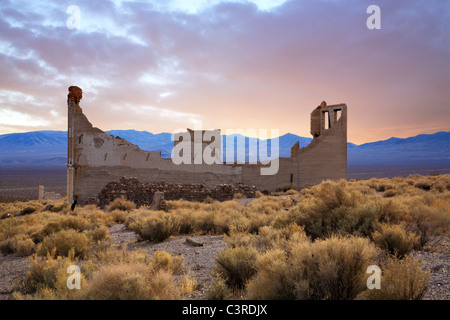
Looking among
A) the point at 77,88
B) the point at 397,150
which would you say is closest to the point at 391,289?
the point at 77,88

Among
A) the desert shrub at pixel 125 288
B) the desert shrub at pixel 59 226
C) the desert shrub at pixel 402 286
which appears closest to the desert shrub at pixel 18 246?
the desert shrub at pixel 59 226

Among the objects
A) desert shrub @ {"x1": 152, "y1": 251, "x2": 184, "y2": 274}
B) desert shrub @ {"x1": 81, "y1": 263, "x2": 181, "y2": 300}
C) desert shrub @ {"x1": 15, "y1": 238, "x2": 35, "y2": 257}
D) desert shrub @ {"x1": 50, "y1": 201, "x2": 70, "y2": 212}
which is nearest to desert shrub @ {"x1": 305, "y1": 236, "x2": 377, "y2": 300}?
desert shrub @ {"x1": 81, "y1": 263, "x2": 181, "y2": 300}

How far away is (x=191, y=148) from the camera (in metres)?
18.7

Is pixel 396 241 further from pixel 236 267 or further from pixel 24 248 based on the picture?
pixel 24 248

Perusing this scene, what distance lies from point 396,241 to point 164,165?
598 inches

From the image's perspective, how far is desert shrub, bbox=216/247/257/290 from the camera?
4.12 meters

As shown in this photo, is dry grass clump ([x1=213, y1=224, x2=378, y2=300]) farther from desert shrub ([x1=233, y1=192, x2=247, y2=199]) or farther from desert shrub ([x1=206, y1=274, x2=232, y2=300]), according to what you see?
desert shrub ([x1=233, y1=192, x2=247, y2=199])

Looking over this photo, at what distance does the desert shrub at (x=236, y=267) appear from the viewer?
4.12 meters

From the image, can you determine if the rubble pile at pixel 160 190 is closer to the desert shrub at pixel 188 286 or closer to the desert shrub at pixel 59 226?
the desert shrub at pixel 59 226

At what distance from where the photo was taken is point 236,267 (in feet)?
13.7

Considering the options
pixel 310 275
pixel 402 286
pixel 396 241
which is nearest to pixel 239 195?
pixel 396 241

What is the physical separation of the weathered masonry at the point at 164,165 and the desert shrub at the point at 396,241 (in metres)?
14.6

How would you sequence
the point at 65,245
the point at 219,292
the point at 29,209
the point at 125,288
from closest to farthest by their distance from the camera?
the point at 125,288
the point at 219,292
the point at 65,245
the point at 29,209
